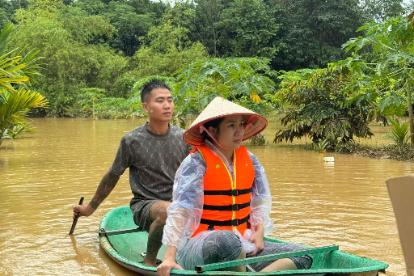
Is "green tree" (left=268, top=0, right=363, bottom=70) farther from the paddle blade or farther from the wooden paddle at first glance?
the paddle blade

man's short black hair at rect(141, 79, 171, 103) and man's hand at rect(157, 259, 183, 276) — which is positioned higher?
man's short black hair at rect(141, 79, 171, 103)

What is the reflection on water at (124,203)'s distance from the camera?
4902mm

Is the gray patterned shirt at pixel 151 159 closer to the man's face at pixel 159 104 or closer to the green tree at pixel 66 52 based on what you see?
the man's face at pixel 159 104

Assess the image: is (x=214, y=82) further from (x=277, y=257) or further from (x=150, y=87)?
(x=277, y=257)

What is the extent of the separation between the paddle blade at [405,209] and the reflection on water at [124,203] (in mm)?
3041

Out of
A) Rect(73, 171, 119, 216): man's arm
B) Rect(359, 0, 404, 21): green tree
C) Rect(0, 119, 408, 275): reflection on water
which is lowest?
Rect(0, 119, 408, 275): reflection on water

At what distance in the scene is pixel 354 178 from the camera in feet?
28.7

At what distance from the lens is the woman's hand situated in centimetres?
336

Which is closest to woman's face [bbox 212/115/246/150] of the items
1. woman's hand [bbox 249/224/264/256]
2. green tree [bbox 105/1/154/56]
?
woman's hand [bbox 249/224/264/256]

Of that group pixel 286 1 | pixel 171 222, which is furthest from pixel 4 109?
pixel 286 1

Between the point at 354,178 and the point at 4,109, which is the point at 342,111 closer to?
the point at 354,178

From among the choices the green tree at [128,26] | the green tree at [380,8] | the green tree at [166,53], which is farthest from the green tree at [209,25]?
the green tree at [380,8]

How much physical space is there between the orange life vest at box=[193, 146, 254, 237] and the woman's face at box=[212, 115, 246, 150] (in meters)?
0.09

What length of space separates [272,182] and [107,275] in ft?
15.1
